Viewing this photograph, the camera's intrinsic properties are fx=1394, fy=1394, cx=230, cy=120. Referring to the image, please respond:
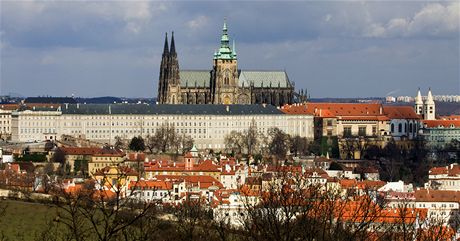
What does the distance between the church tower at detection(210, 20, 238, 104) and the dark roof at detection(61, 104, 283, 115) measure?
6.42 metres

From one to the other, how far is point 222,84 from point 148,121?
1231 centimetres

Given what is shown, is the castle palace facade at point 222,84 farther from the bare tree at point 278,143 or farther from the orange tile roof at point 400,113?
the bare tree at point 278,143

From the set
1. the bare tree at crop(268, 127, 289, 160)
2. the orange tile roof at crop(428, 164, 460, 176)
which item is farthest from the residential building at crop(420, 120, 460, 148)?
the orange tile roof at crop(428, 164, 460, 176)

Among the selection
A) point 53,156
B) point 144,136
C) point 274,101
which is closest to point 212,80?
point 274,101

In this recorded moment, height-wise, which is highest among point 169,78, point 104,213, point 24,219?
point 169,78

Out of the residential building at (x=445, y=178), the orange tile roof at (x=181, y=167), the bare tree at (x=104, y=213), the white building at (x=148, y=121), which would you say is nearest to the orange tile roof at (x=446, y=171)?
the residential building at (x=445, y=178)

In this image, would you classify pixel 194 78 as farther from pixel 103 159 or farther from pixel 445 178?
pixel 445 178

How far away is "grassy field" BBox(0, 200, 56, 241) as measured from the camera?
4803cm

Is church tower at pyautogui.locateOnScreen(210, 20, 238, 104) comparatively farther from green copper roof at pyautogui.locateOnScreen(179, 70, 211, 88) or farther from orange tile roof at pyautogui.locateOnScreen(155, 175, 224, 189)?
orange tile roof at pyautogui.locateOnScreen(155, 175, 224, 189)

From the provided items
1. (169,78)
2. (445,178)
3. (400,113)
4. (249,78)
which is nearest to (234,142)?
(169,78)

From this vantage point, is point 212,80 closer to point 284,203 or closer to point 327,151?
point 327,151

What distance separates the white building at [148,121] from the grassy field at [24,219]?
179 ft

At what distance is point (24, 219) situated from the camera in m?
54.2

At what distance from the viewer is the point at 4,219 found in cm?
5334
